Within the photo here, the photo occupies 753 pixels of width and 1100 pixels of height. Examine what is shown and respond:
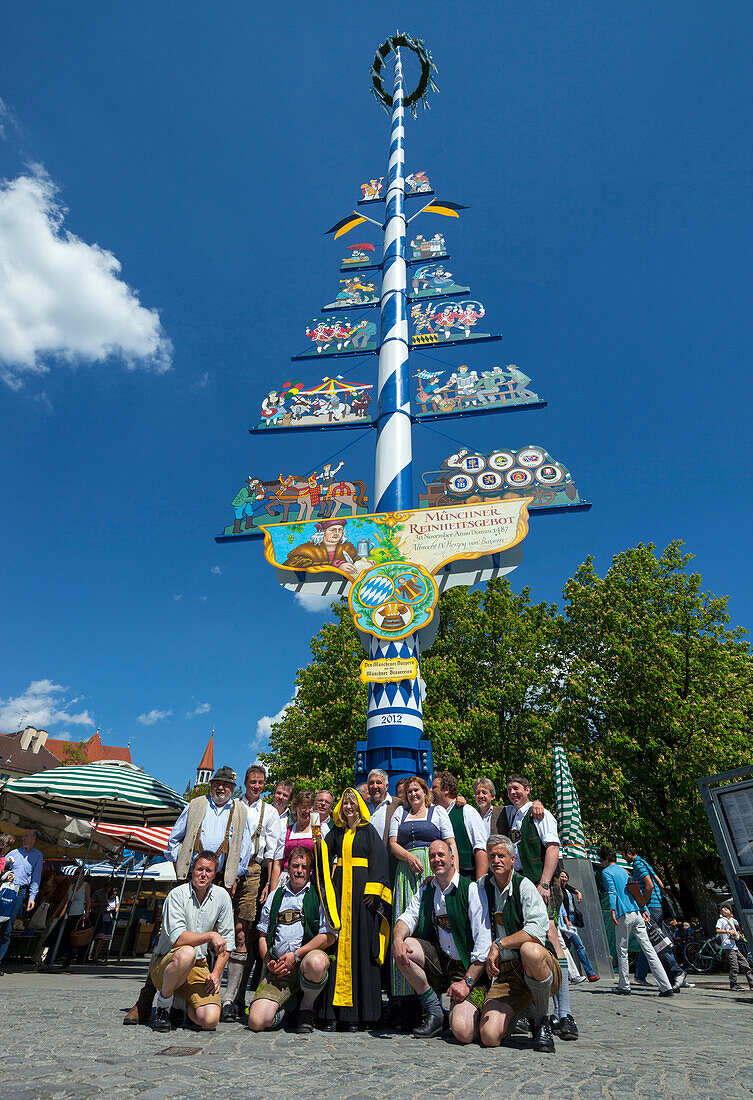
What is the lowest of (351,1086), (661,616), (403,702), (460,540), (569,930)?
(351,1086)

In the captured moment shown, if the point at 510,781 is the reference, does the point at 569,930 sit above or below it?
below

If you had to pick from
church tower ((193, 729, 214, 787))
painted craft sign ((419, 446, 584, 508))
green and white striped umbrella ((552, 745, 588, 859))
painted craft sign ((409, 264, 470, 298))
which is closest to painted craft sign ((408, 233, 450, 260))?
painted craft sign ((409, 264, 470, 298))

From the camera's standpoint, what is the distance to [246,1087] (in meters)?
2.89

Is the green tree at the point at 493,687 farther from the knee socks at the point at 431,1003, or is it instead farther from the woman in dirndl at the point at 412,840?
the knee socks at the point at 431,1003

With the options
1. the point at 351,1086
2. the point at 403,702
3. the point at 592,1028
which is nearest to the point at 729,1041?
the point at 592,1028

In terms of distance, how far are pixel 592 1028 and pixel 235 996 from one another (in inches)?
109

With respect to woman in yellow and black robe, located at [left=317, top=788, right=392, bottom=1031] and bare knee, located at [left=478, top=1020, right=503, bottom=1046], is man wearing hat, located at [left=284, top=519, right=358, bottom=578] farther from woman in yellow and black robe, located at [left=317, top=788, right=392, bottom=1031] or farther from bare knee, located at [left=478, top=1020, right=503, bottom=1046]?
bare knee, located at [left=478, top=1020, right=503, bottom=1046]

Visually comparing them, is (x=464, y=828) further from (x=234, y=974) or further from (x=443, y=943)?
(x=234, y=974)

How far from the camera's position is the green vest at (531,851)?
191 inches

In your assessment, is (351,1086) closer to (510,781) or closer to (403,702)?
(510,781)

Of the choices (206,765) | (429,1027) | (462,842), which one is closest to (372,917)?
(429,1027)

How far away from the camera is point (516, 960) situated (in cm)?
402

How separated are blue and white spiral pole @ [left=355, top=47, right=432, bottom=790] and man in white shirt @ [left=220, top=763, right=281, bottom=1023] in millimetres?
4137

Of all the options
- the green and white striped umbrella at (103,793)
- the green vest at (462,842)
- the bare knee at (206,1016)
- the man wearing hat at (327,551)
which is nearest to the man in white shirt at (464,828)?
the green vest at (462,842)
